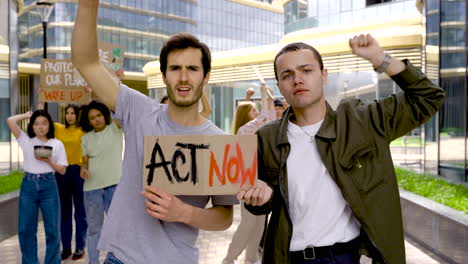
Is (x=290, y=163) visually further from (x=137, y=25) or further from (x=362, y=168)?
(x=137, y=25)

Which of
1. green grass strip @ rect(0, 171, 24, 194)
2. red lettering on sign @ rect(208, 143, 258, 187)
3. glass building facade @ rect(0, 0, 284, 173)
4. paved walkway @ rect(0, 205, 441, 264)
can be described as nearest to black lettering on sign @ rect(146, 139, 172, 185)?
red lettering on sign @ rect(208, 143, 258, 187)

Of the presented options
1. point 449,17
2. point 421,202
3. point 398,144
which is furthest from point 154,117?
point 398,144

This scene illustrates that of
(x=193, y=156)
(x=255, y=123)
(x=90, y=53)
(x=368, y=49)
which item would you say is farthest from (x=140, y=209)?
(x=255, y=123)

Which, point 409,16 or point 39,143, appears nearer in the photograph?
point 39,143

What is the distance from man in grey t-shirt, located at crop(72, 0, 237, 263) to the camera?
2.18 m

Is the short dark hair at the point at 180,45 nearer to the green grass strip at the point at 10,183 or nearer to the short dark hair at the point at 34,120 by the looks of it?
the short dark hair at the point at 34,120

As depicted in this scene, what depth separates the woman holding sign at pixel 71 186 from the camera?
698 cm

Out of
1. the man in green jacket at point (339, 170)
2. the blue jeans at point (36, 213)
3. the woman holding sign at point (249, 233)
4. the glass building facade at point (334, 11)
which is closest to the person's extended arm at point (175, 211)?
the man in green jacket at point (339, 170)

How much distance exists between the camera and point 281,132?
103 inches

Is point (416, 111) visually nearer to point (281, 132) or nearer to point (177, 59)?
point (281, 132)

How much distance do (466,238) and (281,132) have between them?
14.1 feet

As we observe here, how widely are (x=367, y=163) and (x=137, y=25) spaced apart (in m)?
55.4

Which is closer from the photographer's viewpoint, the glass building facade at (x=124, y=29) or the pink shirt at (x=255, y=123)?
the pink shirt at (x=255, y=123)

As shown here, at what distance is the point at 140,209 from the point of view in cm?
223
